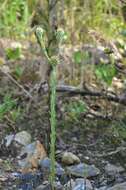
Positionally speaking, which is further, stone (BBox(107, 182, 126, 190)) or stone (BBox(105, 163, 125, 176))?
stone (BBox(105, 163, 125, 176))

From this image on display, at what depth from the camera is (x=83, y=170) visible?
194 cm

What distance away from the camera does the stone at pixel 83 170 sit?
1.92 m

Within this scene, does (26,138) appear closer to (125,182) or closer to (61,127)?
(61,127)

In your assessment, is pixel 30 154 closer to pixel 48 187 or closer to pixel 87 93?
pixel 48 187

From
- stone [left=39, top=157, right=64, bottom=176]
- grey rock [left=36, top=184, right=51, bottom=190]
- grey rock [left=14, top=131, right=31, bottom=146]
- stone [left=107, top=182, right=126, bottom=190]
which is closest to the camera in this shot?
stone [left=107, top=182, right=126, bottom=190]

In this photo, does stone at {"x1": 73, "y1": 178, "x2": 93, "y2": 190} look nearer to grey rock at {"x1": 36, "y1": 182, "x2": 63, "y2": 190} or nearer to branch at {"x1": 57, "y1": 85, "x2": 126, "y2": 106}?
grey rock at {"x1": 36, "y1": 182, "x2": 63, "y2": 190}

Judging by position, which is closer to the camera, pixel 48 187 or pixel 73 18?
pixel 48 187

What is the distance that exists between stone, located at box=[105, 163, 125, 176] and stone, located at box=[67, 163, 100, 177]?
40mm

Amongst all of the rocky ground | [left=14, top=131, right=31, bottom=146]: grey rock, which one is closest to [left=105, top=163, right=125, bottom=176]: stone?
the rocky ground

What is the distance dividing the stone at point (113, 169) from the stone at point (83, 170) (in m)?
0.04

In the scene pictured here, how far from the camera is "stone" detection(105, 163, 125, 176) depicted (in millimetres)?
1977

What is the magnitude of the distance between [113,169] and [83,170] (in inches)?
4.9

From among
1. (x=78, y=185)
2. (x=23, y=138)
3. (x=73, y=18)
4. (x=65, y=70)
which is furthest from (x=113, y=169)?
(x=73, y=18)

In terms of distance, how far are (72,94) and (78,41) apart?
71 centimetres
